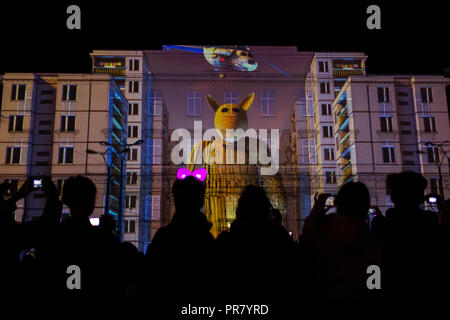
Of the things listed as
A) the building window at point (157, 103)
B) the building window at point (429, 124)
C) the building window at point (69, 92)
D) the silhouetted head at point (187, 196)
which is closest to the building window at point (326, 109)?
the building window at point (429, 124)

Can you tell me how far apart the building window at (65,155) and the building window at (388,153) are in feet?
72.3

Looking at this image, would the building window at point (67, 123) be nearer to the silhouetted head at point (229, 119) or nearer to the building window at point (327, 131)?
the silhouetted head at point (229, 119)

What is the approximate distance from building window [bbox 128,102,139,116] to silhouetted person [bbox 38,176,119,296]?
94.6 feet

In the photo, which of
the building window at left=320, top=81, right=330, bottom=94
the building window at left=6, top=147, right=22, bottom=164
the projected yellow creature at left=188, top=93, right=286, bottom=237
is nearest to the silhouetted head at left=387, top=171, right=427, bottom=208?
the projected yellow creature at left=188, top=93, right=286, bottom=237

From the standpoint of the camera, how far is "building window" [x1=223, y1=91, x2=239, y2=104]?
2814 cm

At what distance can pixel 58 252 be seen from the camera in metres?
2.48

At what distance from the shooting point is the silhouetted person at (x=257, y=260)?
2570mm

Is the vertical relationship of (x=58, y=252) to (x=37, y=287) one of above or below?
above

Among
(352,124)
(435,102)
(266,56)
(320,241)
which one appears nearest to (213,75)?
(266,56)

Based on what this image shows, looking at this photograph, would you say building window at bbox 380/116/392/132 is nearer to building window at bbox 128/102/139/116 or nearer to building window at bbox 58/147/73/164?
building window at bbox 128/102/139/116

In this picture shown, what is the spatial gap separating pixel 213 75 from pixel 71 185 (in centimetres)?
2724

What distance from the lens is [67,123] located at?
90.3ft
